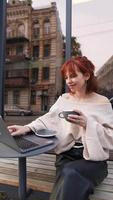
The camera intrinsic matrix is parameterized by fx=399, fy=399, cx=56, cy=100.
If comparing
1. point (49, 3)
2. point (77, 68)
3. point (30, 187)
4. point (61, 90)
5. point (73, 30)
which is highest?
point (49, 3)

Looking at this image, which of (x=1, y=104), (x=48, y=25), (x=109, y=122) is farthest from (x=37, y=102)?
(x=109, y=122)

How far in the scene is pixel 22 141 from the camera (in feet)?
8.86

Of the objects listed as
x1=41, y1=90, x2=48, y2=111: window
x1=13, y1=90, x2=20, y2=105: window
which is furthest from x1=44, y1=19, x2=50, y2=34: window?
x1=13, y1=90, x2=20, y2=105: window

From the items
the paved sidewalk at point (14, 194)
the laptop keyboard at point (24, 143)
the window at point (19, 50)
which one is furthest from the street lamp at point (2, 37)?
the laptop keyboard at point (24, 143)

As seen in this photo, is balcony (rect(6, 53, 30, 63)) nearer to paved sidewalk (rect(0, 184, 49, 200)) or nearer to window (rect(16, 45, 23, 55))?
window (rect(16, 45, 23, 55))

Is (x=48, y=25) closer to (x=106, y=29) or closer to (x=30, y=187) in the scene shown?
(x=106, y=29)

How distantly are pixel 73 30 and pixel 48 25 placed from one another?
43 centimetres

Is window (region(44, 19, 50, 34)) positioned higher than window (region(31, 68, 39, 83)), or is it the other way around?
window (region(44, 19, 50, 34))

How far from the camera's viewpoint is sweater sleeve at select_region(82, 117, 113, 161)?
2586mm

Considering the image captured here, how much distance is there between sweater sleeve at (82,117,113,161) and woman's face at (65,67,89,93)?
35cm

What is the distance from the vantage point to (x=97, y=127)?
8.57ft

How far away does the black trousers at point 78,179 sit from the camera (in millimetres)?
2338

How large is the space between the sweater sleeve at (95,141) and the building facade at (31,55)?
249 centimetres

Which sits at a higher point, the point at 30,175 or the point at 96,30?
the point at 96,30
